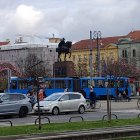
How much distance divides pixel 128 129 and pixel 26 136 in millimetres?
3927

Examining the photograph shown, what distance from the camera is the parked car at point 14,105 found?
3180 cm

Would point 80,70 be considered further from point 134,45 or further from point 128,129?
point 128,129

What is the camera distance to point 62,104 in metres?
34.9

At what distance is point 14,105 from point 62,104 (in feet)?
13.3

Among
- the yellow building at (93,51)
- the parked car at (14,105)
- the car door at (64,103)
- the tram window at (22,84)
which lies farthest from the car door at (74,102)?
the yellow building at (93,51)

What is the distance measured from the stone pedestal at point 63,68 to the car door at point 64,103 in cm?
1940

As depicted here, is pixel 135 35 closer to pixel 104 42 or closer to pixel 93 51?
pixel 104 42

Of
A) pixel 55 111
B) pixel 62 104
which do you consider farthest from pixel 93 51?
pixel 55 111

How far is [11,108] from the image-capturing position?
1266 inches

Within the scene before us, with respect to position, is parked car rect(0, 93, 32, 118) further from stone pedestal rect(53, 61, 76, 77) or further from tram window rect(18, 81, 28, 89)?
tram window rect(18, 81, 28, 89)

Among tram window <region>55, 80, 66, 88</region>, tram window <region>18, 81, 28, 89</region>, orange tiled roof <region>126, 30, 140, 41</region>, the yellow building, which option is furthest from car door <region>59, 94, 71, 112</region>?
orange tiled roof <region>126, 30, 140, 41</region>

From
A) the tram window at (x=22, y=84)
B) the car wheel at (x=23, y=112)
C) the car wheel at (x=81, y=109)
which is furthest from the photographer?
the tram window at (x=22, y=84)

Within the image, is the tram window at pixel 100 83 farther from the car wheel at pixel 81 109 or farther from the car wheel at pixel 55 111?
the car wheel at pixel 55 111

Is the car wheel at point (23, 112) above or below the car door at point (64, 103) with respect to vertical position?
below
